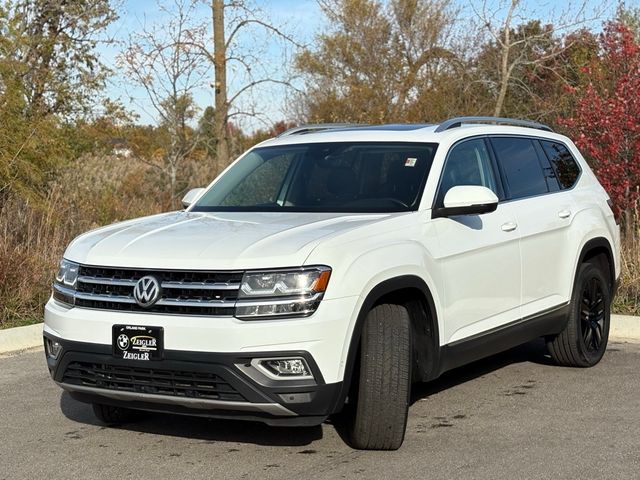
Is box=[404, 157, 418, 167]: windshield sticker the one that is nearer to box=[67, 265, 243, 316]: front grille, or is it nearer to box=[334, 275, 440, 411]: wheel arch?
box=[334, 275, 440, 411]: wheel arch

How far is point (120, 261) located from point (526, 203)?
2979mm

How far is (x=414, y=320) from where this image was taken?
18.0 ft

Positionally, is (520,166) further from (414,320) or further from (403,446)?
(403,446)

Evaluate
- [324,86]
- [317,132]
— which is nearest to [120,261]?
[317,132]

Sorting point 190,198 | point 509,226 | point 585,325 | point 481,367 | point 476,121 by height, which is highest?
point 476,121

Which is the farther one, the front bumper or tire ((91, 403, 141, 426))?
tire ((91, 403, 141, 426))

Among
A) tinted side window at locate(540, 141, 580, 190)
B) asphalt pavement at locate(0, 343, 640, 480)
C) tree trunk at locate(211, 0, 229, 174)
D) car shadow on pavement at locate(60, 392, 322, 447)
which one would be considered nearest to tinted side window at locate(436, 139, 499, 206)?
tinted side window at locate(540, 141, 580, 190)

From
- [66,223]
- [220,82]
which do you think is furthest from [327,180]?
[220,82]

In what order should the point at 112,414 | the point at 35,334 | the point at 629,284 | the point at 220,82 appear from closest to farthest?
1. the point at 112,414
2. the point at 35,334
3. the point at 629,284
4. the point at 220,82

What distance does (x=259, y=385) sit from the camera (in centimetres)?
464

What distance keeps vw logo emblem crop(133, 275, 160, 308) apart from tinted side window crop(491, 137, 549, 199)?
109 inches

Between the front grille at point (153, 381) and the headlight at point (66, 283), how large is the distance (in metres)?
0.38

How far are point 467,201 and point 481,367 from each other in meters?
2.28

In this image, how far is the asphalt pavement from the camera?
16.2 ft
